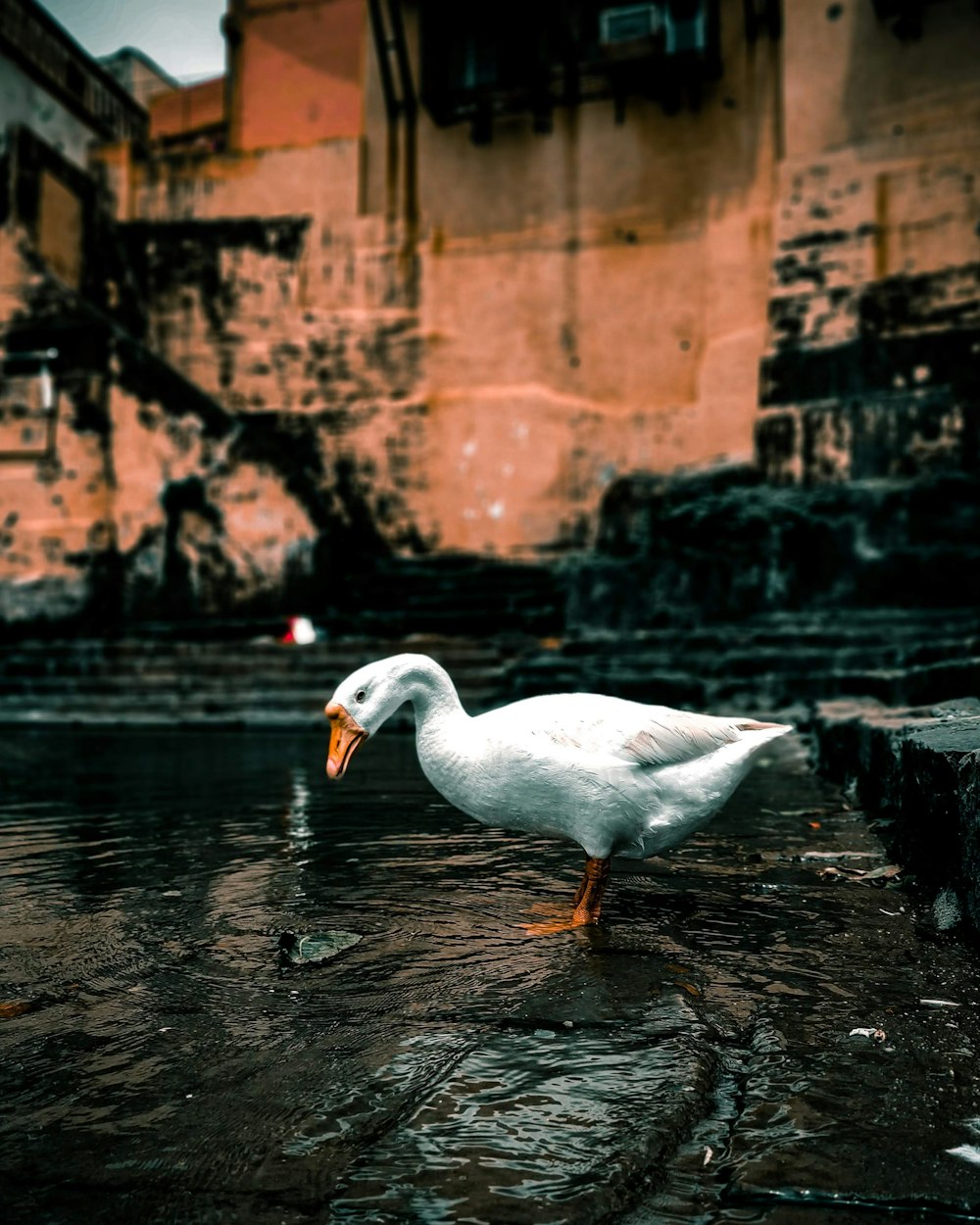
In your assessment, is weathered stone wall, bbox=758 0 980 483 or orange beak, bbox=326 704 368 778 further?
weathered stone wall, bbox=758 0 980 483

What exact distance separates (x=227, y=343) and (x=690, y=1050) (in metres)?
15.9

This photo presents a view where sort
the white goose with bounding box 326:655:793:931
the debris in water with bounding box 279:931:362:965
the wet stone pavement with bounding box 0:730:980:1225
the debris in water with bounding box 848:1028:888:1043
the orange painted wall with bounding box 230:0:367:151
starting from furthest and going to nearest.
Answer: the orange painted wall with bounding box 230:0:367:151 → the white goose with bounding box 326:655:793:931 → the debris in water with bounding box 279:931:362:965 → the debris in water with bounding box 848:1028:888:1043 → the wet stone pavement with bounding box 0:730:980:1225

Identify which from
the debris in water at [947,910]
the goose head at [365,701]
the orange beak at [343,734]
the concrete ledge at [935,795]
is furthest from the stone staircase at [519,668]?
the orange beak at [343,734]

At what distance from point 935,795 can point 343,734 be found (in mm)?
1482

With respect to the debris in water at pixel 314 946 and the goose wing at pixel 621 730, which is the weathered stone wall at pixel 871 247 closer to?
the goose wing at pixel 621 730

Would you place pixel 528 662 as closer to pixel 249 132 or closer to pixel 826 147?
pixel 826 147

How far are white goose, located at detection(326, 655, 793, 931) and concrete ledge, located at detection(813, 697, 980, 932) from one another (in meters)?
0.43

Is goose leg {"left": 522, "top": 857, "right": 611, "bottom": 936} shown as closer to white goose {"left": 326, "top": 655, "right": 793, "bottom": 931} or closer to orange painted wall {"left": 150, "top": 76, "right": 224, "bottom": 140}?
white goose {"left": 326, "top": 655, "right": 793, "bottom": 931}

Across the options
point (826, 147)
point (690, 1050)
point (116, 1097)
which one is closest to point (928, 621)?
point (826, 147)

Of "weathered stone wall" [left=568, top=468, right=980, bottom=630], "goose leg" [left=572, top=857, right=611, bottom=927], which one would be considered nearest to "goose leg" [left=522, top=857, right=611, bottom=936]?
"goose leg" [left=572, top=857, right=611, bottom=927]

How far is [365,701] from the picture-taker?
277cm

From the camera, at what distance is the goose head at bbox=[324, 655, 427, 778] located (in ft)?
8.87

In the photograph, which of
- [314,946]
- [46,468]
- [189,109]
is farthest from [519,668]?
[189,109]

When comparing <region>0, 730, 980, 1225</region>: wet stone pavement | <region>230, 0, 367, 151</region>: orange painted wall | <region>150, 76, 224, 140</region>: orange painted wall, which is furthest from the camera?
<region>150, 76, 224, 140</region>: orange painted wall
